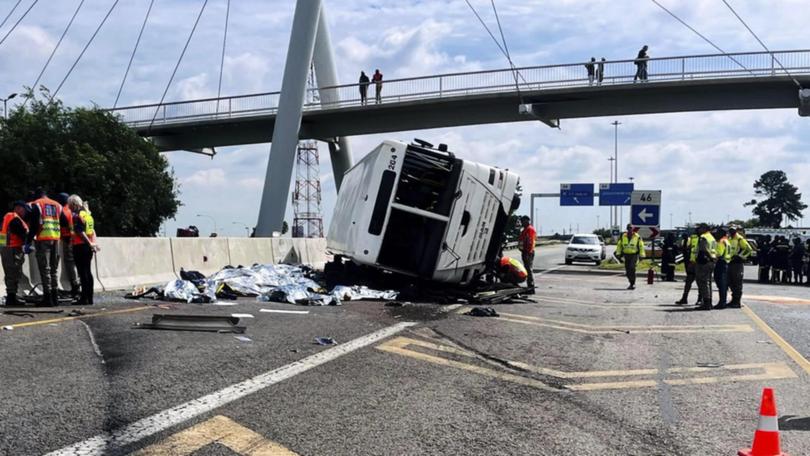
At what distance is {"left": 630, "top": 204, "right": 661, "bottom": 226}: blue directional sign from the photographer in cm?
2938

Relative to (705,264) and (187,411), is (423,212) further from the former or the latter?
(187,411)

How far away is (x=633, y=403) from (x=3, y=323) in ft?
23.0

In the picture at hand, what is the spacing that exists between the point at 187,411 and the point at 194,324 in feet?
12.3

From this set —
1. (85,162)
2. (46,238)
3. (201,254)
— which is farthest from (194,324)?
(85,162)

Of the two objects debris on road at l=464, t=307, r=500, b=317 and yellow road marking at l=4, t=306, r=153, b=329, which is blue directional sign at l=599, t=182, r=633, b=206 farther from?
yellow road marking at l=4, t=306, r=153, b=329

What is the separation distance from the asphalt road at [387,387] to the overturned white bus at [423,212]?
8.52 ft

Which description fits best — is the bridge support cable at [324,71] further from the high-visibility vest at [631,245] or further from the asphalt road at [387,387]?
the asphalt road at [387,387]

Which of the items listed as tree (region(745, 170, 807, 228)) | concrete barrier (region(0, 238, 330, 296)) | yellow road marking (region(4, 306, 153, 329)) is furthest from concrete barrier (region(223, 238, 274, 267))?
tree (region(745, 170, 807, 228))

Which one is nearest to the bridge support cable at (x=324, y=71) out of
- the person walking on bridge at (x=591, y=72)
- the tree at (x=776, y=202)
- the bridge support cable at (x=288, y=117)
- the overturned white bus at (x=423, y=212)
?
the bridge support cable at (x=288, y=117)

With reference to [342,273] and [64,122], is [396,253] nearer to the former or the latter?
[342,273]

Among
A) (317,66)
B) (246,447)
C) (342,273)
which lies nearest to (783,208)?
(317,66)

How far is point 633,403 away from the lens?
6000 millimetres

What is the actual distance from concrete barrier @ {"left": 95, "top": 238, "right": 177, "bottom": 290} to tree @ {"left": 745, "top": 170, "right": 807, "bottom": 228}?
444ft

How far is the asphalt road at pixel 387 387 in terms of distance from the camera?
4.67 metres
